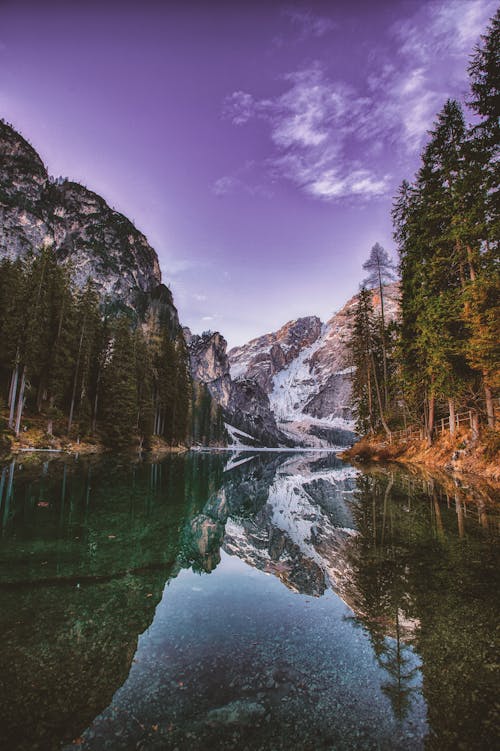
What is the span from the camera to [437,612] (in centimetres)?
457

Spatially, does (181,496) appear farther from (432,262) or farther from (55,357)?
(55,357)

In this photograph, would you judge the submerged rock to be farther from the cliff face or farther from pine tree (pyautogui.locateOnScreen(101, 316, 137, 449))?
the cliff face

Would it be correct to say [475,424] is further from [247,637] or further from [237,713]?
Result: [237,713]

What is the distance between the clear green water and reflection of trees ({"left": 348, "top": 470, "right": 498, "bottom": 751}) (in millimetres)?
21

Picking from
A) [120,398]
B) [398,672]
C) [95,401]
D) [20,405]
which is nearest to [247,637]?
[398,672]

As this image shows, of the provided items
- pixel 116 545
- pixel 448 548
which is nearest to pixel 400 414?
pixel 448 548

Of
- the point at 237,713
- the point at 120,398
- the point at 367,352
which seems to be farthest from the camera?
the point at 120,398

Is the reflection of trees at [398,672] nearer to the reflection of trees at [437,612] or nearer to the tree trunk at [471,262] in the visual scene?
the reflection of trees at [437,612]

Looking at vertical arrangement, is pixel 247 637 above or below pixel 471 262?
below

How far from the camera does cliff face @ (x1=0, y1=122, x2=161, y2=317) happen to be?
103688 mm

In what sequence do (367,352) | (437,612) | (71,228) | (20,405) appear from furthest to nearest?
(71,228) → (367,352) → (20,405) → (437,612)

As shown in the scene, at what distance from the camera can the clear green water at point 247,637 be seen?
2715mm

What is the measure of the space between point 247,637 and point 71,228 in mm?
147599

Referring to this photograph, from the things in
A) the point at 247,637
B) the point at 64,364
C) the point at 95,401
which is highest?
the point at 64,364
